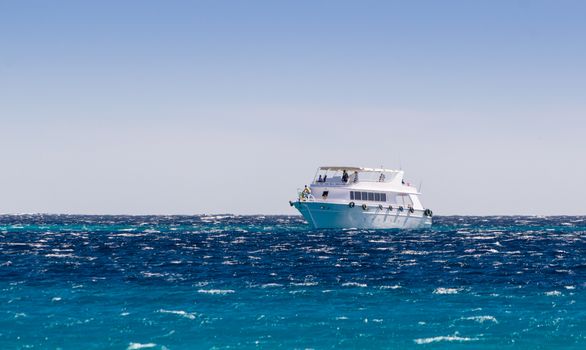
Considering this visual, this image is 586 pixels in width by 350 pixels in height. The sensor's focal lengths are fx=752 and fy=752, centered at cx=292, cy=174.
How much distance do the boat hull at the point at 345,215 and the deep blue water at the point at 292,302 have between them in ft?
135

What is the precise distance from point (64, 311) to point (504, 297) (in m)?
18.5

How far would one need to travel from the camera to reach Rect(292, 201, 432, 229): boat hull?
9562 cm

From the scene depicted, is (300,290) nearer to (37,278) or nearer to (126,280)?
(126,280)

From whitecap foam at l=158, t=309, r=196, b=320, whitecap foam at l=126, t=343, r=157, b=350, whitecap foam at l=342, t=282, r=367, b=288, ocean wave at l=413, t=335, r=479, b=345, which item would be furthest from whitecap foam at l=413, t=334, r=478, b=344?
whitecap foam at l=342, t=282, r=367, b=288

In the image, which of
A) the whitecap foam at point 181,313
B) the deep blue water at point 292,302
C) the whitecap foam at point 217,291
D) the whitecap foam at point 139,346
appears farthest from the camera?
the whitecap foam at point 217,291

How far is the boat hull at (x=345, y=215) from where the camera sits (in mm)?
95625

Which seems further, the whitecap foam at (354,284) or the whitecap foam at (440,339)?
the whitecap foam at (354,284)

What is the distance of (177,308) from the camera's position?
29.9 m

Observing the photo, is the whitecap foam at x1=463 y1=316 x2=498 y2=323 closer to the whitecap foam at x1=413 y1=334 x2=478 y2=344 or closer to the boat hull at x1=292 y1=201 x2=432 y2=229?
the whitecap foam at x1=413 y1=334 x2=478 y2=344

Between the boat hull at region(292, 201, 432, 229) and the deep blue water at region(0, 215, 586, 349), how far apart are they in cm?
A: 4113

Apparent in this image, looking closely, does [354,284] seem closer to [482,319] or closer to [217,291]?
[217,291]

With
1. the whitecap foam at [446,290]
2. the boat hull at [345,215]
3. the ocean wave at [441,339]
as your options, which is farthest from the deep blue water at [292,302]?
the boat hull at [345,215]

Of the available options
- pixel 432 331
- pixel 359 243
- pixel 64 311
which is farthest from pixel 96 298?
pixel 359 243

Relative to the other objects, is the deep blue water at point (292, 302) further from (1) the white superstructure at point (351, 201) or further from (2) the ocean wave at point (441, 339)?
(1) the white superstructure at point (351, 201)
